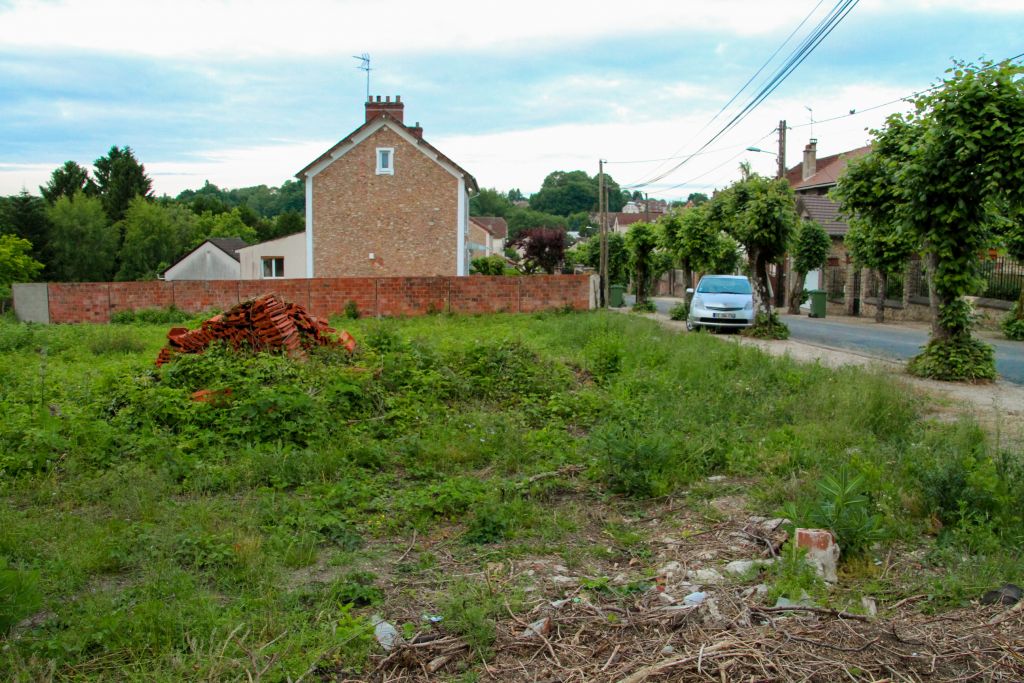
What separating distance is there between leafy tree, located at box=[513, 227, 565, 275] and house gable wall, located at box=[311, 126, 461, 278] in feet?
59.3

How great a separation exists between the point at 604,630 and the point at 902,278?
30.3 metres

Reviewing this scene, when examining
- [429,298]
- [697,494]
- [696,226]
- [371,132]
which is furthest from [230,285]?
[697,494]

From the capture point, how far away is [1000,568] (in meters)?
4.69

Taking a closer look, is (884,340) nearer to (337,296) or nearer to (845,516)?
(337,296)

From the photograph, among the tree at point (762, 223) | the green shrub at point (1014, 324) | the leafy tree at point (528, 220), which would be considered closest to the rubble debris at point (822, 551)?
the tree at point (762, 223)

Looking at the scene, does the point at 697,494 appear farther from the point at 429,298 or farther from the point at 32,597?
the point at 429,298

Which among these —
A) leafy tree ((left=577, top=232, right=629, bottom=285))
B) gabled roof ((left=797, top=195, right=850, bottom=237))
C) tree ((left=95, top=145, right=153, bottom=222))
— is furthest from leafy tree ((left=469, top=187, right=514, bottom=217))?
gabled roof ((left=797, top=195, right=850, bottom=237))

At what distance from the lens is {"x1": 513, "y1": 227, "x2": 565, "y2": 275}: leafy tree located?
50.9 meters

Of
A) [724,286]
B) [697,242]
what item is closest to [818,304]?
[697,242]

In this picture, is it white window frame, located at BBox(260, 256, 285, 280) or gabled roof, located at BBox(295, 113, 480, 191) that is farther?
white window frame, located at BBox(260, 256, 285, 280)

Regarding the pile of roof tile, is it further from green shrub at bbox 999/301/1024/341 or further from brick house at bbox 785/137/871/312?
brick house at bbox 785/137/871/312

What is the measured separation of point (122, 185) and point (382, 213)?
5111 centimetres

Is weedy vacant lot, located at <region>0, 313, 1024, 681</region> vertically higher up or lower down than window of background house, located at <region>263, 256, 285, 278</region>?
lower down

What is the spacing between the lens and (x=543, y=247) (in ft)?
167
